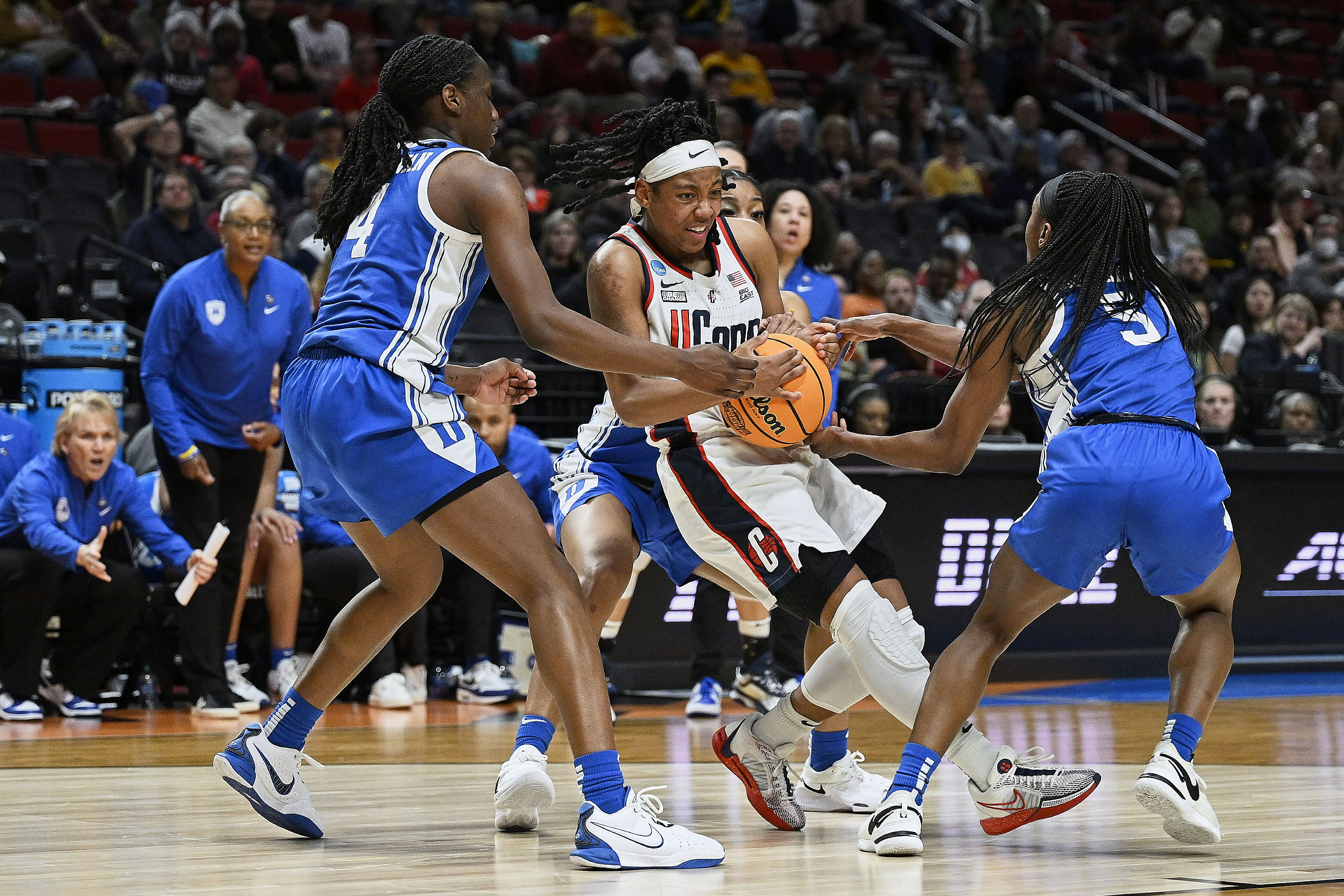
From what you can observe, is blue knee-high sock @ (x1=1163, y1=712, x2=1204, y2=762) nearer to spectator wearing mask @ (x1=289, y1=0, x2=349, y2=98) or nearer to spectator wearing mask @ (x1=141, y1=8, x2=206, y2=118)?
spectator wearing mask @ (x1=141, y1=8, x2=206, y2=118)

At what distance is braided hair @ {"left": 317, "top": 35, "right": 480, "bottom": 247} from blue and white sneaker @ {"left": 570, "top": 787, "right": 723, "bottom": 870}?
59.0 inches

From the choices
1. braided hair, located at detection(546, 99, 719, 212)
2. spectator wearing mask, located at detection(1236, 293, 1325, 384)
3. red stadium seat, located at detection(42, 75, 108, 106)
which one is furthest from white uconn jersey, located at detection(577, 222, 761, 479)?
red stadium seat, located at detection(42, 75, 108, 106)

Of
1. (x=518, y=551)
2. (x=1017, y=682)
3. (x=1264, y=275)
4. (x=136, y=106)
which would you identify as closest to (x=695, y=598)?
(x=1017, y=682)

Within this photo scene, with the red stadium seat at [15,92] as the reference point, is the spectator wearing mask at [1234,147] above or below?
below

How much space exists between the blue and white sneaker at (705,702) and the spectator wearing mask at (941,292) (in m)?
4.70

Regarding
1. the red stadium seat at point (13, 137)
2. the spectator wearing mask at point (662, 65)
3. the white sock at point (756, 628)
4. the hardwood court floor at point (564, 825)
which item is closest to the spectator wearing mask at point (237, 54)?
the red stadium seat at point (13, 137)

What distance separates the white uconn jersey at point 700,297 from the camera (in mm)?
4242

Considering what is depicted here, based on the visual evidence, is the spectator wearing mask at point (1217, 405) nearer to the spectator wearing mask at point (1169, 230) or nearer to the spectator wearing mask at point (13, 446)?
the spectator wearing mask at point (1169, 230)

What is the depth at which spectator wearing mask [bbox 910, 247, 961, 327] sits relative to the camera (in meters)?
11.1

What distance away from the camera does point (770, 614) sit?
7.26m

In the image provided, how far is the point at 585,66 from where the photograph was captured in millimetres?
13719

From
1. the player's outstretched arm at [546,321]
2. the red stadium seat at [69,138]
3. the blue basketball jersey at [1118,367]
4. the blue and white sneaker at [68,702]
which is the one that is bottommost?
the blue and white sneaker at [68,702]

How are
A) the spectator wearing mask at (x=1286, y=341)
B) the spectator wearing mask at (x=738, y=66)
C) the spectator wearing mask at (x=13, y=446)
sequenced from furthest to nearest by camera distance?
the spectator wearing mask at (x=738, y=66) → the spectator wearing mask at (x=1286, y=341) → the spectator wearing mask at (x=13, y=446)

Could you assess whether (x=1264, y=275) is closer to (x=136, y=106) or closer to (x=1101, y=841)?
(x=136, y=106)
